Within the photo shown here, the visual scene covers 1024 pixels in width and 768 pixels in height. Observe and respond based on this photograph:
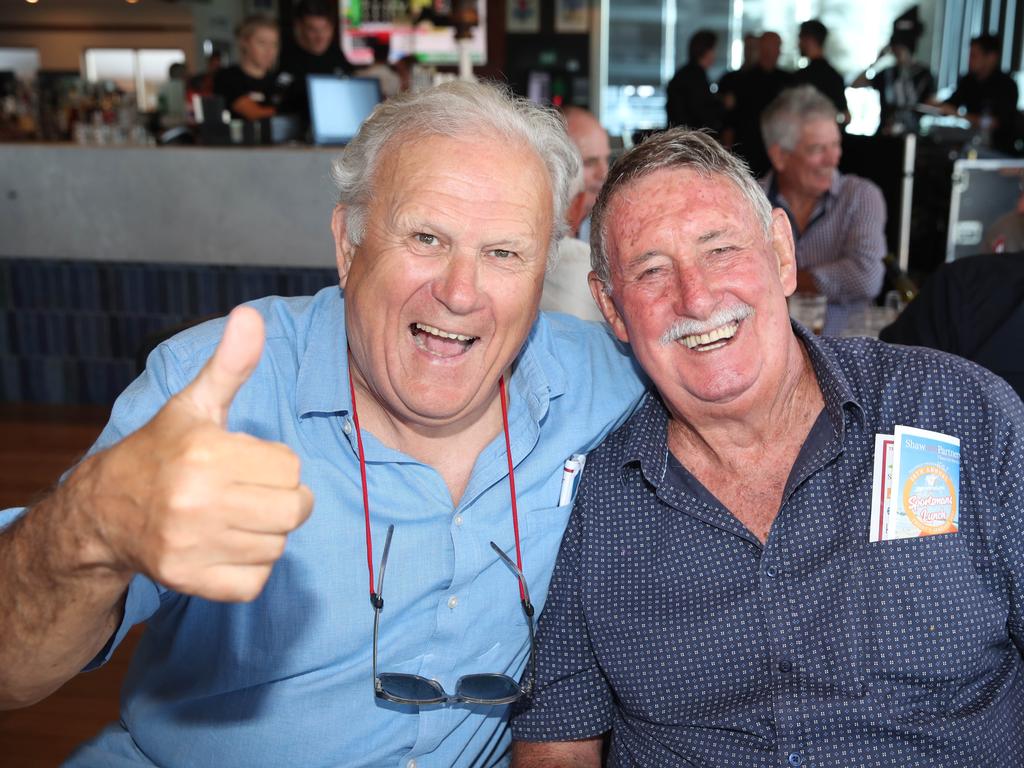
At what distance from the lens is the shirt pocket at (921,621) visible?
1403 mm

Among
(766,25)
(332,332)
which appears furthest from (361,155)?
(766,25)

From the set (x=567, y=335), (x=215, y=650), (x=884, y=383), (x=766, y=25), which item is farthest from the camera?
(x=766, y=25)

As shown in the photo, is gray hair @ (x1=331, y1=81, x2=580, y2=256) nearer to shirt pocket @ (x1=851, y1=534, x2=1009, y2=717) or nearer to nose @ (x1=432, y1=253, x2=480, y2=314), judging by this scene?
nose @ (x1=432, y1=253, x2=480, y2=314)

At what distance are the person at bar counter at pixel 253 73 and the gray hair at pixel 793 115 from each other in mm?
2946

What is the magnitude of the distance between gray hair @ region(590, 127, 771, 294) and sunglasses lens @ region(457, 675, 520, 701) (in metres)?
0.66

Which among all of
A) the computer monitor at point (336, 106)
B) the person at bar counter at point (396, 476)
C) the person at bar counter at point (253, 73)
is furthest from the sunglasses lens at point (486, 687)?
the person at bar counter at point (253, 73)

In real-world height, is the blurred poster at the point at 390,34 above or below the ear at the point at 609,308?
above

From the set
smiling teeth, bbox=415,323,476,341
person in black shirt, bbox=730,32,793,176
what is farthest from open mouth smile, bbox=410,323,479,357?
person in black shirt, bbox=730,32,793,176

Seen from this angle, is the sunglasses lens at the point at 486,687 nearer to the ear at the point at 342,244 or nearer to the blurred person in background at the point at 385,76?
the ear at the point at 342,244

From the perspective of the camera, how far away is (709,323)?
59.5 inches

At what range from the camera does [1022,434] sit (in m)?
1.44

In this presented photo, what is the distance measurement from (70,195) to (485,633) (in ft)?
12.9

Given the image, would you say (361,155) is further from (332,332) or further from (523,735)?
(523,735)

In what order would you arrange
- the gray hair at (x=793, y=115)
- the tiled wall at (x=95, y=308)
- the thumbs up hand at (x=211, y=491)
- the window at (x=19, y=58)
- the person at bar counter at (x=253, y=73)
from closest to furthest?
1. the thumbs up hand at (x=211, y=491)
2. the gray hair at (x=793, y=115)
3. the tiled wall at (x=95, y=308)
4. the person at bar counter at (x=253, y=73)
5. the window at (x=19, y=58)
